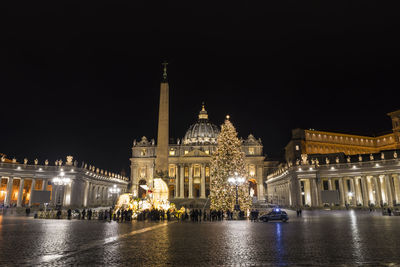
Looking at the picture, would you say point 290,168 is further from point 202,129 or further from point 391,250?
point 202,129

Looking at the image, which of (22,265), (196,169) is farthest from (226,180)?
(196,169)

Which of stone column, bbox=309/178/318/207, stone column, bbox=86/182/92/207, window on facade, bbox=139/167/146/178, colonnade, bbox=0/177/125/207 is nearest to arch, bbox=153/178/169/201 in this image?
colonnade, bbox=0/177/125/207

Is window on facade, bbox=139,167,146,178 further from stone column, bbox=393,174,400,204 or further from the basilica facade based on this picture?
stone column, bbox=393,174,400,204

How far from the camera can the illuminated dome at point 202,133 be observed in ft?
405

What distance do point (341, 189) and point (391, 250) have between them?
159 ft

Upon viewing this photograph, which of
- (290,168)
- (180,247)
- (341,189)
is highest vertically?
(290,168)

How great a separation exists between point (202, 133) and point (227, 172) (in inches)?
3581

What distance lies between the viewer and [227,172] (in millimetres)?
33938

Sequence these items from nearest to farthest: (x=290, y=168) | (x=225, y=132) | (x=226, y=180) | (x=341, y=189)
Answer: (x=226, y=180), (x=225, y=132), (x=341, y=189), (x=290, y=168)

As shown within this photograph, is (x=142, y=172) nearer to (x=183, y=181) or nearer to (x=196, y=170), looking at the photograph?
(x=183, y=181)

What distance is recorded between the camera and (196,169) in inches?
4099

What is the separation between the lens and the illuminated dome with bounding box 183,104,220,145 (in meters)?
123

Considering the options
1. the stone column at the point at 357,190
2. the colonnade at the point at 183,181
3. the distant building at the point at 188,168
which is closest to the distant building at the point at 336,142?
the distant building at the point at 188,168

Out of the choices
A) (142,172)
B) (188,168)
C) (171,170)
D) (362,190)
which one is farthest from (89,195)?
(362,190)
